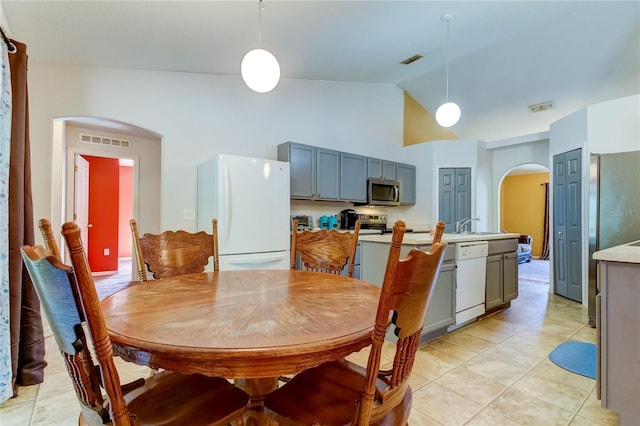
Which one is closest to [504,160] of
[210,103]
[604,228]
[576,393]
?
[604,228]

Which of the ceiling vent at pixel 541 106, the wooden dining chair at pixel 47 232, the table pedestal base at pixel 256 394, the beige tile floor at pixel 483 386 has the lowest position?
the beige tile floor at pixel 483 386

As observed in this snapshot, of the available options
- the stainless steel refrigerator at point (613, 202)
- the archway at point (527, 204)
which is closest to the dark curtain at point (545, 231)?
the archway at point (527, 204)

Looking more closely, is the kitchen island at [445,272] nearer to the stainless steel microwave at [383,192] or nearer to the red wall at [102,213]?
the stainless steel microwave at [383,192]

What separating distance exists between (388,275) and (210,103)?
367cm

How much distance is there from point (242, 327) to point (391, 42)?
12.4 feet

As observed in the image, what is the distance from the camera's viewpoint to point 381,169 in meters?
5.09

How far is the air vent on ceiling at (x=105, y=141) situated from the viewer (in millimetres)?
4295

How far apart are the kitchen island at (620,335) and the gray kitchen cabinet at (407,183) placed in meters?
3.99

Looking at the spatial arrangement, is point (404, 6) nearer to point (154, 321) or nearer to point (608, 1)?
point (608, 1)

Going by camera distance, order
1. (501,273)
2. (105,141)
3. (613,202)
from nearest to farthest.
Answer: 1. (613,202)
2. (501,273)
3. (105,141)

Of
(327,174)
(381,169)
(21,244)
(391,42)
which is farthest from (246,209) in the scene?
(381,169)

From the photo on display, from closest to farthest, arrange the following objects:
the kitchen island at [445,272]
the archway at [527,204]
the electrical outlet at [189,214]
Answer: the kitchen island at [445,272]
the electrical outlet at [189,214]
the archway at [527,204]

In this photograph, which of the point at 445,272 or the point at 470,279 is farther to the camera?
the point at 470,279

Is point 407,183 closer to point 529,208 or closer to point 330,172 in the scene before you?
point 330,172
